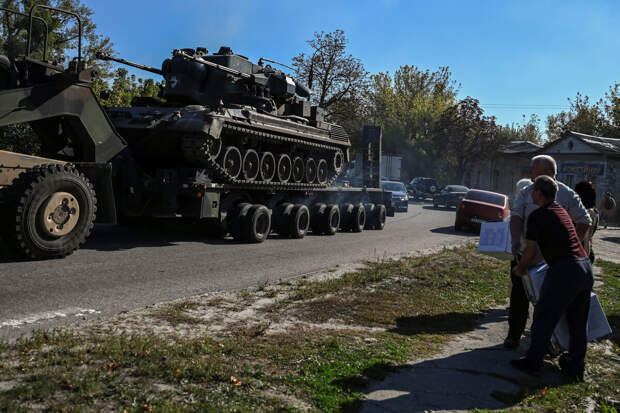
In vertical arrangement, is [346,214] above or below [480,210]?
below

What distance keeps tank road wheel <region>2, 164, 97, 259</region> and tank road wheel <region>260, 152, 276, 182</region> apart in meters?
5.37

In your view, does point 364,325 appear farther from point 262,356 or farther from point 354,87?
point 354,87

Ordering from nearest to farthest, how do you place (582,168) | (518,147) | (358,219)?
(358,219) < (582,168) < (518,147)

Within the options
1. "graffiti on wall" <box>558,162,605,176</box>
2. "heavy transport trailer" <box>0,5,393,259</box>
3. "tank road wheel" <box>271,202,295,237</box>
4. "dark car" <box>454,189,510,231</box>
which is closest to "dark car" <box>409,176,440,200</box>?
"graffiti on wall" <box>558,162,605,176</box>

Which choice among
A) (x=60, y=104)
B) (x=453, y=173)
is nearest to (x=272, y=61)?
(x=60, y=104)

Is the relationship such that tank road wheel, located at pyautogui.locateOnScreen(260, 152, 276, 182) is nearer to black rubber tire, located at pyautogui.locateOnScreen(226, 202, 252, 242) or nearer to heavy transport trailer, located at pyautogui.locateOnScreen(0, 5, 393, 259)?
heavy transport trailer, located at pyautogui.locateOnScreen(0, 5, 393, 259)

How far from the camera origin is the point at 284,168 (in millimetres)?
14977

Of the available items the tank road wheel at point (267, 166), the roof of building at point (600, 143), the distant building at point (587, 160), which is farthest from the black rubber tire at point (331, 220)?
the roof of building at point (600, 143)

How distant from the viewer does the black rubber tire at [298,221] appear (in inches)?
561

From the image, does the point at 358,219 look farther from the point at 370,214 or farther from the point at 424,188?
the point at 424,188

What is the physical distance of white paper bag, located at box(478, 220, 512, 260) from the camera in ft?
22.4

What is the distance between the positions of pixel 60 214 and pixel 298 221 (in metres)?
6.60

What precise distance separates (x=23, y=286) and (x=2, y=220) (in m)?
1.69

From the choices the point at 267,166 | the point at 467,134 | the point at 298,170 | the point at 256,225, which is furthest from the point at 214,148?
the point at 467,134
